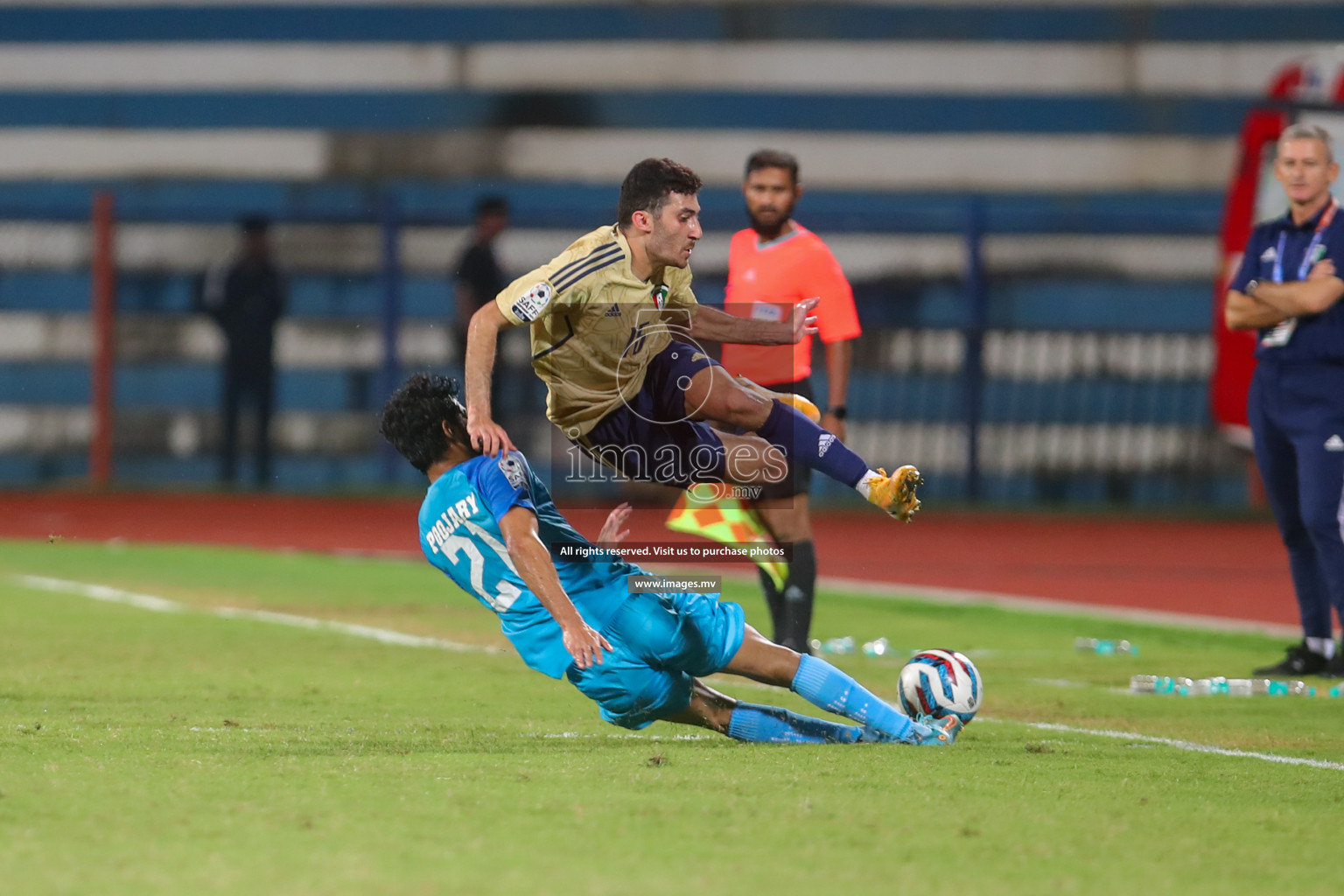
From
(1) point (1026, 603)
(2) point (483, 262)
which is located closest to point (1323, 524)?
(1) point (1026, 603)

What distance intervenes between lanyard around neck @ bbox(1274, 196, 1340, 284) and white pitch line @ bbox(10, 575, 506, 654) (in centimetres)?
384

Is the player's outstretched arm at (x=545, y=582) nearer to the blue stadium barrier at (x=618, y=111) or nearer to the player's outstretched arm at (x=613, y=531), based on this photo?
the player's outstretched arm at (x=613, y=531)

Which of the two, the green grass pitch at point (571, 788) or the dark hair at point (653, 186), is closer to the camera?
the green grass pitch at point (571, 788)

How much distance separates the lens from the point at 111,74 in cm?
2125

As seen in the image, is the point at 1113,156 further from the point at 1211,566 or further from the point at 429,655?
the point at 429,655

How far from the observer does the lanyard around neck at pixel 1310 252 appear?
833 cm

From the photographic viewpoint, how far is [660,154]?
67.2 ft

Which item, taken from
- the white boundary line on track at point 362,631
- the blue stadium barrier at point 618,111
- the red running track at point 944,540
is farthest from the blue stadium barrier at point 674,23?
the white boundary line on track at point 362,631

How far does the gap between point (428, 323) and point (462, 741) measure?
44.9ft

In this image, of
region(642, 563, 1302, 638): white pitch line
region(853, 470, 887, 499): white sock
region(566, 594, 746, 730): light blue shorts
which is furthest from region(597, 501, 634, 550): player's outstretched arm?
region(642, 563, 1302, 638): white pitch line

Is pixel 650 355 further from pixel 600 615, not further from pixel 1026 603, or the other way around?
pixel 1026 603

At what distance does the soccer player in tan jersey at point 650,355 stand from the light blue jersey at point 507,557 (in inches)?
12.3

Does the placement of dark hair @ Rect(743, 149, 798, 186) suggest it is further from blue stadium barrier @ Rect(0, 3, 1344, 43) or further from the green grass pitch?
blue stadium barrier @ Rect(0, 3, 1344, 43)

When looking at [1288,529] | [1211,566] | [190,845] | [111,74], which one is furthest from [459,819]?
[111,74]
